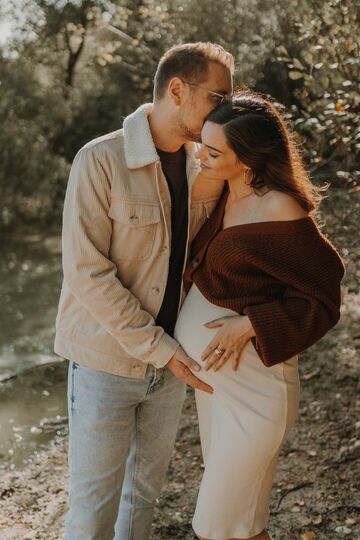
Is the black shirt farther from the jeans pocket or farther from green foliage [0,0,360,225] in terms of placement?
green foliage [0,0,360,225]

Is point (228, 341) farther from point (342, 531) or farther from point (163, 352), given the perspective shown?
point (342, 531)

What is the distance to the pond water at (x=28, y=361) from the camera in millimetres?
5234

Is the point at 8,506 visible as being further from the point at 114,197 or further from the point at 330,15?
the point at 330,15

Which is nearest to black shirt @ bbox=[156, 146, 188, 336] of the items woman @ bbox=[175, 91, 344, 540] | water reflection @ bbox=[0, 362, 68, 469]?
woman @ bbox=[175, 91, 344, 540]

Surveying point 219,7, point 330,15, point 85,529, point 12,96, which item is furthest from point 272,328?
point 12,96

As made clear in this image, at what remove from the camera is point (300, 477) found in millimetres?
4289

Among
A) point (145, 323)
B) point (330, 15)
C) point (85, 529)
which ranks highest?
point (330, 15)

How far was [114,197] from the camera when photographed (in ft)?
8.86

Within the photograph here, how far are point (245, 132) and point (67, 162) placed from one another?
40.5 feet

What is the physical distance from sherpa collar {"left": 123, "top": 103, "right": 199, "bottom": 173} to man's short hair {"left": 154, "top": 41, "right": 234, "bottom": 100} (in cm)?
14

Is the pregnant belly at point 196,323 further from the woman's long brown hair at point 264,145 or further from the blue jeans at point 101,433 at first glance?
the woman's long brown hair at point 264,145

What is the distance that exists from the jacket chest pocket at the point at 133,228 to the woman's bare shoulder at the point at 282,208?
1.50ft

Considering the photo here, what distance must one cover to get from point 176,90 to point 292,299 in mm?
980

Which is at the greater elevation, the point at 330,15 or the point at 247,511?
the point at 330,15
